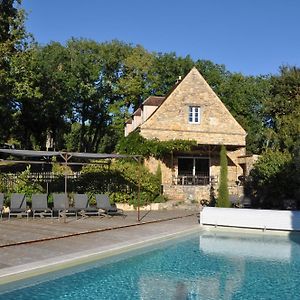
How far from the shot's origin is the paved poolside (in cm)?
1032

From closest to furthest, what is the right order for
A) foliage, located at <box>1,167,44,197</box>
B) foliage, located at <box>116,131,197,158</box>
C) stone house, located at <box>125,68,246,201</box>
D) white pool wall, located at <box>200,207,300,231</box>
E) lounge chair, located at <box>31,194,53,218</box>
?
white pool wall, located at <box>200,207,300,231</box>, lounge chair, located at <box>31,194,53,218</box>, foliage, located at <box>1,167,44,197</box>, foliage, located at <box>116,131,197,158</box>, stone house, located at <box>125,68,246,201</box>

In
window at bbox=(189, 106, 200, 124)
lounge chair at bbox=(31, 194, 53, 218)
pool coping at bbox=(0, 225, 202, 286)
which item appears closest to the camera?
pool coping at bbox=(0, 225, 202, 286)

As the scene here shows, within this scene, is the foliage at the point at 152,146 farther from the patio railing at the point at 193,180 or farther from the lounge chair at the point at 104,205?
the lounge chair at the point at 104,205

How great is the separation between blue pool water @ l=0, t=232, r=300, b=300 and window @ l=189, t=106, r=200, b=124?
1851cm

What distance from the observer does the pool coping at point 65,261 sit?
8625mm

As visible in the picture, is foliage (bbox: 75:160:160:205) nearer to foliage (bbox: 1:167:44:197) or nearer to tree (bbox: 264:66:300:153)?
foliage (bbox: 1:167:44:197)

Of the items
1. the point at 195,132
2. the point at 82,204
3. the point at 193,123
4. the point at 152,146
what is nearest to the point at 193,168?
the point at 195,132

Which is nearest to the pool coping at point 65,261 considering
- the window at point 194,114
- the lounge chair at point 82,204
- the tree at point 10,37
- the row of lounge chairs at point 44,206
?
the row of lounge chairs at point 44,206

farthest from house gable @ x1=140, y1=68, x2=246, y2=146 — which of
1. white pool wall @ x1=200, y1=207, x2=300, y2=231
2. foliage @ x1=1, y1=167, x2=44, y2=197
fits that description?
white pool wall @ x1=200, y1=207, x2=300, y2=231

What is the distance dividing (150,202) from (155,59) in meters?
28.3

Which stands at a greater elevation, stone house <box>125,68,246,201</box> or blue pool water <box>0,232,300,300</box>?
stone house <box>125,68,246,201</box>

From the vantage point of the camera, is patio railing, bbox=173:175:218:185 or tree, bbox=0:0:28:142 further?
patio railing, bbox=173:175:218:185

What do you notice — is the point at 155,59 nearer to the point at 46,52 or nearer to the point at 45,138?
the point at 46,52

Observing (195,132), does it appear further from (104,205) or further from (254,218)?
(254,218)
